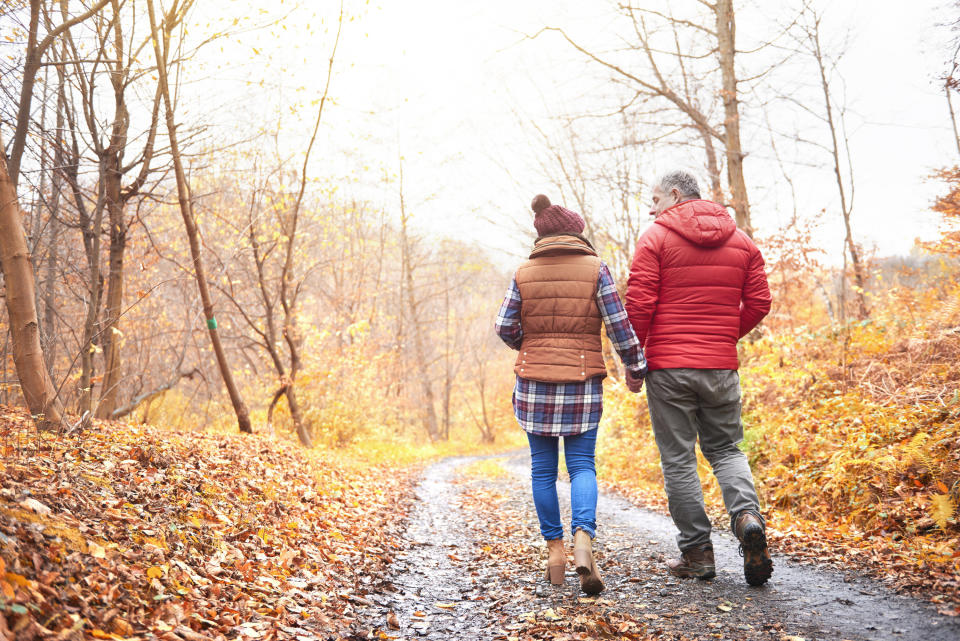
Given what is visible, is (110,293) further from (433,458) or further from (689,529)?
(433,458)

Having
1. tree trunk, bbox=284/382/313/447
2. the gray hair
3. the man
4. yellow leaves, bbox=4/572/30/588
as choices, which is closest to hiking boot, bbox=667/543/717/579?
the man

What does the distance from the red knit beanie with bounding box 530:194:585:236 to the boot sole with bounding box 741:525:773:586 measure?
7.02 feet

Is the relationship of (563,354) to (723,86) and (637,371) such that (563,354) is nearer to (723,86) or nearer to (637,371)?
(637,371)

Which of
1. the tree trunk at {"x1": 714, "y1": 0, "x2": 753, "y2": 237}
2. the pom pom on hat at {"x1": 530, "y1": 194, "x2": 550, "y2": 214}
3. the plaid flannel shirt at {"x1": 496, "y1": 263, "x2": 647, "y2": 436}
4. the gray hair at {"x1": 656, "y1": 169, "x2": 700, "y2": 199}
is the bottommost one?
the plaid flannel shirt at {"x1": 496, "y1": 263, "x2": 647, "y2": 436}

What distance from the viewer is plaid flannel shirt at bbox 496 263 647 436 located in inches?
157

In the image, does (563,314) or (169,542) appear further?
(563,314)

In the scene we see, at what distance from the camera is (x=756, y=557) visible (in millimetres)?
3432

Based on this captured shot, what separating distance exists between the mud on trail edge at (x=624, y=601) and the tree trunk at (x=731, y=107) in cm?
577

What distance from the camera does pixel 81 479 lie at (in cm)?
367

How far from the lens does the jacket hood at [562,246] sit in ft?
13.4

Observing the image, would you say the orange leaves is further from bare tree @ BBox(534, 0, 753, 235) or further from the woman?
bare tree @ BBox(534, 0, 753, 235)

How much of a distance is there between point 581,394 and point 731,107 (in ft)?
24.6

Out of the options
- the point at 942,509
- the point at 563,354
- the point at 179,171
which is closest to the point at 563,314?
the point at 563,354

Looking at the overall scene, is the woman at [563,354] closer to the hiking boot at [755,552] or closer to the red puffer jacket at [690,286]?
the red puffer jacket at [690,286]
